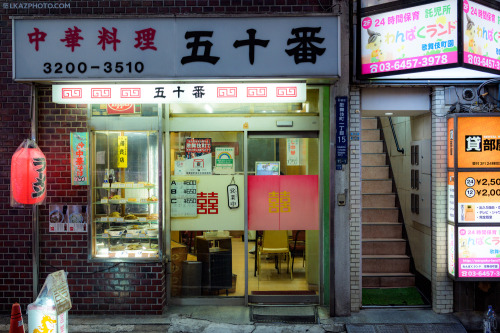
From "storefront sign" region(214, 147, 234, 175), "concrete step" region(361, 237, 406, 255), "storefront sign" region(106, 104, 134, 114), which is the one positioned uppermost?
"storefront sign" region(106, 104, 134, 114)

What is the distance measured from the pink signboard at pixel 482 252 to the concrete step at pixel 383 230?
80.1 inches

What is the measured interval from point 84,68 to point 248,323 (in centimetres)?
511

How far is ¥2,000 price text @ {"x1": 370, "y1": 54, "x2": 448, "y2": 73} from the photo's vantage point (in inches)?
259

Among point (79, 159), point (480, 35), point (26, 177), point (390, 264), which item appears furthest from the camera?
point (390, 264)

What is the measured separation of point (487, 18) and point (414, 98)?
1.73m

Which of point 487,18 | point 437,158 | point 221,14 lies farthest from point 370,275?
point 221,14

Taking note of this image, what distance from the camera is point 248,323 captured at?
6957 mm

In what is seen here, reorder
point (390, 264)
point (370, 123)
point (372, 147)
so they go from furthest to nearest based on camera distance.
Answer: point (370, 123), point (372, 147), point (390, 264)

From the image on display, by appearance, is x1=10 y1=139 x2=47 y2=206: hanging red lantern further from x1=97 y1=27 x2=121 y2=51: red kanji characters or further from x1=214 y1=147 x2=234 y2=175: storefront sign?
x1=214 y1=147 x2=234 y2=175: storefront sign

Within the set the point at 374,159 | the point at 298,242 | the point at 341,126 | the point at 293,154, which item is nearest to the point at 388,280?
the point at 298,242

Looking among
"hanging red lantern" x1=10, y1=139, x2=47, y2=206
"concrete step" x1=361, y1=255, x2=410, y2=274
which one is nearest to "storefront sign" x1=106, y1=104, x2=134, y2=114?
"hanging red lantern" x1=10, y1=139, x2=47, y2=206

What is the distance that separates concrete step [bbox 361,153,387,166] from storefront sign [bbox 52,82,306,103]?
4262 mm

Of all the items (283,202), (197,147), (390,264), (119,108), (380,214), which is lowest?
(390,264)

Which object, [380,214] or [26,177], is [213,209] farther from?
[380,214]
